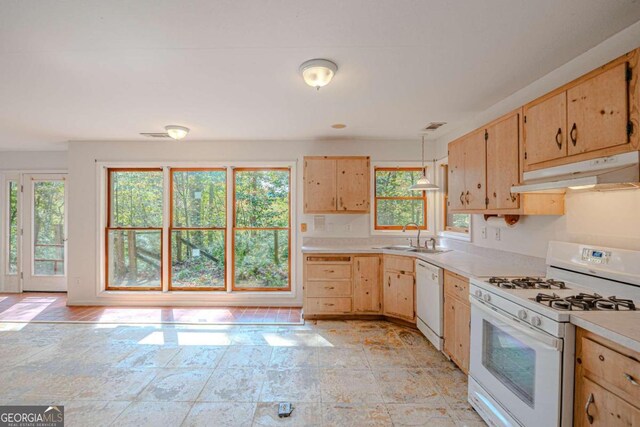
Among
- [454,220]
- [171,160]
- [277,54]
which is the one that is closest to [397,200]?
[454,220]

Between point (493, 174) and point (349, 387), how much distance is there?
85.7 inches

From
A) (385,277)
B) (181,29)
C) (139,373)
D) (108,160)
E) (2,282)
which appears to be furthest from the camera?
(2,282)

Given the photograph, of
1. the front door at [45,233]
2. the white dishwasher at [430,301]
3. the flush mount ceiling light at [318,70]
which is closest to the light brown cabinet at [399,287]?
the white dishwasher at [430,301]

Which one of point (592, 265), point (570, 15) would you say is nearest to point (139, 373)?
point (592, 265)

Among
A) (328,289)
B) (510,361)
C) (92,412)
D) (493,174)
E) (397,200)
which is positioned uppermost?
(493,174)

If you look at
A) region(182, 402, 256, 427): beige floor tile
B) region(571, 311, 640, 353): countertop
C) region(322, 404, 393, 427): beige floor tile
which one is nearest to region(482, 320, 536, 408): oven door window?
region(571, 311, 640, 353): countertop

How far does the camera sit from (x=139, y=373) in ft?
8.34

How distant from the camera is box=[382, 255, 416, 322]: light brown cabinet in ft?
11.4

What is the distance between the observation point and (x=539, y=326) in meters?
1.50

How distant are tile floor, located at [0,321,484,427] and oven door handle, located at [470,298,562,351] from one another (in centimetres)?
79

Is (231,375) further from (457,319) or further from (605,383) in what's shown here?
(605,383)

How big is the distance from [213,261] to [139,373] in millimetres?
2092

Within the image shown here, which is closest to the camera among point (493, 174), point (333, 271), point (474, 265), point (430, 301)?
point (493, 174)

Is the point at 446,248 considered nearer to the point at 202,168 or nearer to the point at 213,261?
the point at 213,261
